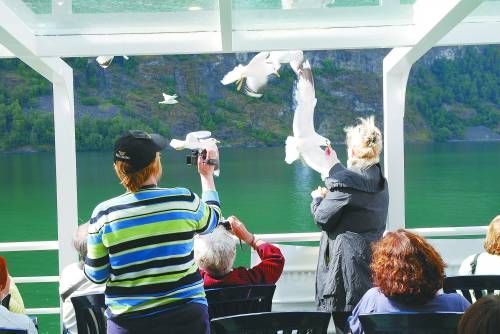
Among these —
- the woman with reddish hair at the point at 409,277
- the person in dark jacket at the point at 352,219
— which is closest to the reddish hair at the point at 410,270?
the woman with reddish hair at the point at 409,277

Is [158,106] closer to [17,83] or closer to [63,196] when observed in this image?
[17,83]

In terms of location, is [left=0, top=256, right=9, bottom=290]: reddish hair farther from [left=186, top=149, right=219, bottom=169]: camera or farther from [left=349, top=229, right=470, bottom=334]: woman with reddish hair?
[left=349, top=229, right=470, bottom=334]: woman with reddish hair

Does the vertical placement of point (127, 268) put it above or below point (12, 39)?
below

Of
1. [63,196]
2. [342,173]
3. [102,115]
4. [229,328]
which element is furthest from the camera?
[102,115]

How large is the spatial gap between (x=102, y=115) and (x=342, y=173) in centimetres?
3320

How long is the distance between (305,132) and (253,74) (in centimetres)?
52

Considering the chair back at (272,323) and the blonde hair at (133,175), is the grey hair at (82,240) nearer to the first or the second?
the blonde hair at (133,175)

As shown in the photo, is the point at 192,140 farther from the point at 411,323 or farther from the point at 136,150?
the point at 411,323

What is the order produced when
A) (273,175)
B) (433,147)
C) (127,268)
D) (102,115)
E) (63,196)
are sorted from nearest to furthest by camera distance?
(127,268), (63,196), (102,115), (273,175), (433,147)

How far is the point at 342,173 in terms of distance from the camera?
3131 mm

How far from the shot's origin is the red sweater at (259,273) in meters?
2.54

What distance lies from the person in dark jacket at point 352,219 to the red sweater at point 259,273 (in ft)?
1.36

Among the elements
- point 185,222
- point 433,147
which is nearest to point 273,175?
point 433,147

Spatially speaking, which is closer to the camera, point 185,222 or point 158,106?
point 185,222
